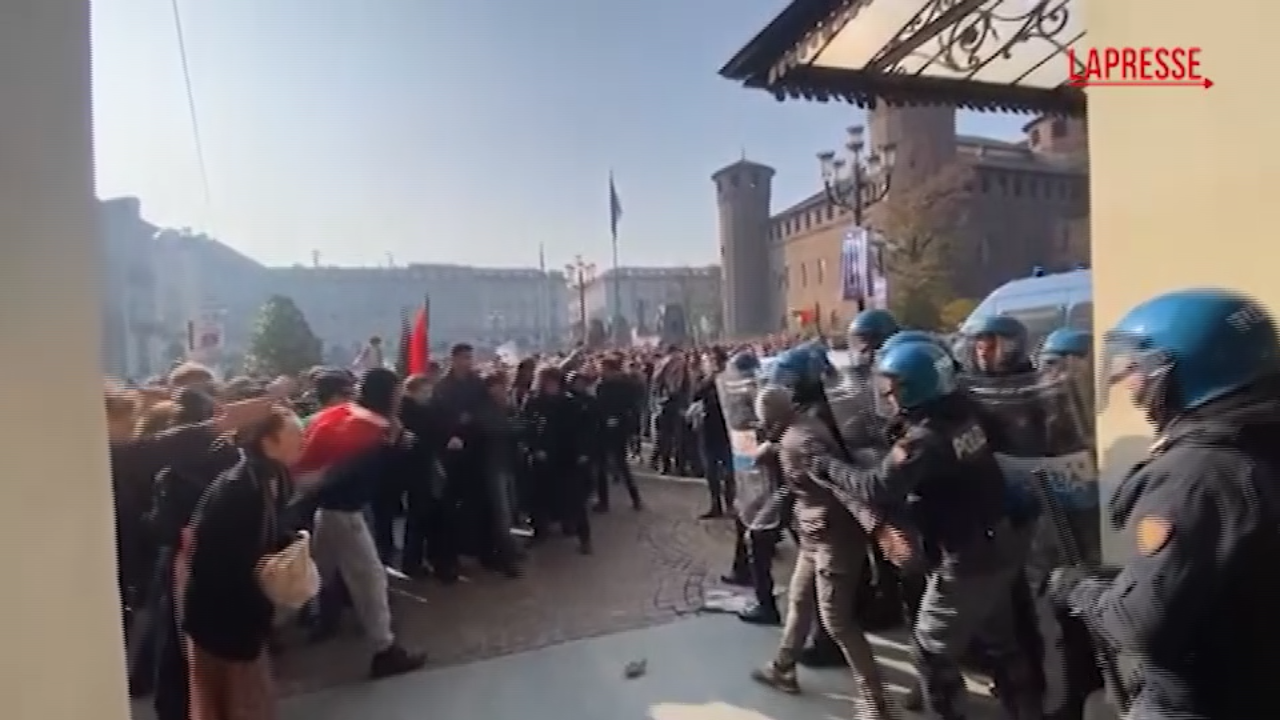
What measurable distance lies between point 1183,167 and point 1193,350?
0.53 m

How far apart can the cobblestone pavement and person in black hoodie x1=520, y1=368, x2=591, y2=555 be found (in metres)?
0.04

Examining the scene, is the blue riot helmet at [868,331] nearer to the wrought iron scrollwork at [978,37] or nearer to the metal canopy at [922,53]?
the metal canopy at [922,53]

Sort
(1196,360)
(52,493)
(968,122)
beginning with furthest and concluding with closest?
(968,122) → (52,493) → (1196,360)

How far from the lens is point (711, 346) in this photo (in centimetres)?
171

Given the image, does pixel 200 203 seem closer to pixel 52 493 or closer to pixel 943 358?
pixel 52 493

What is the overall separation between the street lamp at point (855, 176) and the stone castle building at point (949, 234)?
2 cm

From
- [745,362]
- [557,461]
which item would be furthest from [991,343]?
[557,461]

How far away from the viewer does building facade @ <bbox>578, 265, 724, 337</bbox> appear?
1.63 m

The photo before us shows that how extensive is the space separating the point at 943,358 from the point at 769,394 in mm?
356

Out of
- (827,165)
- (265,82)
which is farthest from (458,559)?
(827,165)

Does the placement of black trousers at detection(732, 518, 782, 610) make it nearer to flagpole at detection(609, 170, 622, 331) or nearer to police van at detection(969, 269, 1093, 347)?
flagpole at detection(609, 170, 622, 331)

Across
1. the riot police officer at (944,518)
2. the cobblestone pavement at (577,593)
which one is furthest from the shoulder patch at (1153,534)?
the cobblestone pavement at (577,593)

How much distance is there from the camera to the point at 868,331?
1690 millimetres

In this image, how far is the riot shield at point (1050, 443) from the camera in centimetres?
165
